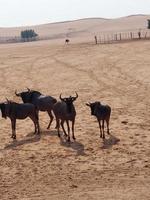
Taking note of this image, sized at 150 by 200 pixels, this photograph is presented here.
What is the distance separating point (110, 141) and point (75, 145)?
1.19 metres

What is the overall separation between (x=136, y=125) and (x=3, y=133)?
16.6 ft

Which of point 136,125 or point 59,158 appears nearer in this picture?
point 59,158

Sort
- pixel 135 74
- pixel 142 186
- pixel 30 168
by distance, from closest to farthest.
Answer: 1. pixel 142 186
2. pixel 30 168
3. pixel 135 74

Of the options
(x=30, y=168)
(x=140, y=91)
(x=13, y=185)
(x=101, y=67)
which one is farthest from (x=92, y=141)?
(x=101, y=67)

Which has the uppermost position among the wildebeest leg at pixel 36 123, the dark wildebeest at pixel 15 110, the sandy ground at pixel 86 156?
the dark wildebeest at pixel 15 110

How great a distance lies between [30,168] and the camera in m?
13.4

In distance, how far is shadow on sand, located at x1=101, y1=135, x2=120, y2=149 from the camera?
49.4ft

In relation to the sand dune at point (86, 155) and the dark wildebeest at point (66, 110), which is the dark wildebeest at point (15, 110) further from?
the dark wildebeest at point (66, 110)

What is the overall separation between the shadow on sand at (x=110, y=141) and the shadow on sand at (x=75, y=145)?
0.73 meters

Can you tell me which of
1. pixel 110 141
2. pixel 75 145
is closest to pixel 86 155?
pixel 75 145

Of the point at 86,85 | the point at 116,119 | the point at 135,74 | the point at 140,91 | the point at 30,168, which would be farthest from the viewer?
the point at 135,74

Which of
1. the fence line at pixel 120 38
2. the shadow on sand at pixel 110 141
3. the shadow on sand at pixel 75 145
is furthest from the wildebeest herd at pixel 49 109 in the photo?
the fence line at pixel 120 38

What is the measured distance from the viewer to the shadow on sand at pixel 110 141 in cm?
1506

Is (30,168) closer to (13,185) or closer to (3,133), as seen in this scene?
(13,185)
